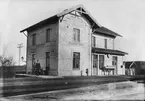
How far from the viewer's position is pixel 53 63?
45.4 ft

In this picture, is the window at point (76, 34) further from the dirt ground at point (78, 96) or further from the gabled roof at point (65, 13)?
the dirt ground at point (78, 96)

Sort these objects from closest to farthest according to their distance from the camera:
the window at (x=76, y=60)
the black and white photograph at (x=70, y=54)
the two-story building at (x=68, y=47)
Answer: the black and white photograph at (x=70, y=54)
the two-story building at (x=68, y=47)
the window at (x=76, y=60)

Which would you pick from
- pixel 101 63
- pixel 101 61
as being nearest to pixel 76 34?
pixel 101 61

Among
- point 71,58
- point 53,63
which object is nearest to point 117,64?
point 71,58

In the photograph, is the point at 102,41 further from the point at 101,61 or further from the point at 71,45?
the point at 71,45

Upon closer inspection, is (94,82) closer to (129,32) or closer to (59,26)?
(129,32)

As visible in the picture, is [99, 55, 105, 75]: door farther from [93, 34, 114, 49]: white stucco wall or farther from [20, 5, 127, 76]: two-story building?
[93, 34, 114, 49]: white stucco wall

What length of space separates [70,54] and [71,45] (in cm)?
77

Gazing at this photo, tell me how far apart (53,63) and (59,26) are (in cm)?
304

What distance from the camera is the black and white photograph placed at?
19.4ft

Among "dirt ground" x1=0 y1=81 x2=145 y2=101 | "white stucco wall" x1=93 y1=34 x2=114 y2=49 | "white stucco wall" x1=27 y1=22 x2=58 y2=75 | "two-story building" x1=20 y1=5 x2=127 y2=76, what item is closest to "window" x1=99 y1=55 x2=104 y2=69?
"two-story building" x1=20 y1=5 x2=127 y2=76

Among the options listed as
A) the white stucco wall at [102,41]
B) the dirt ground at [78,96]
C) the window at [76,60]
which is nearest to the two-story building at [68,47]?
the window at [76,60]

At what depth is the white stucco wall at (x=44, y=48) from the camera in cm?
1384

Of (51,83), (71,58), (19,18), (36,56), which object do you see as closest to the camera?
(19,18)
